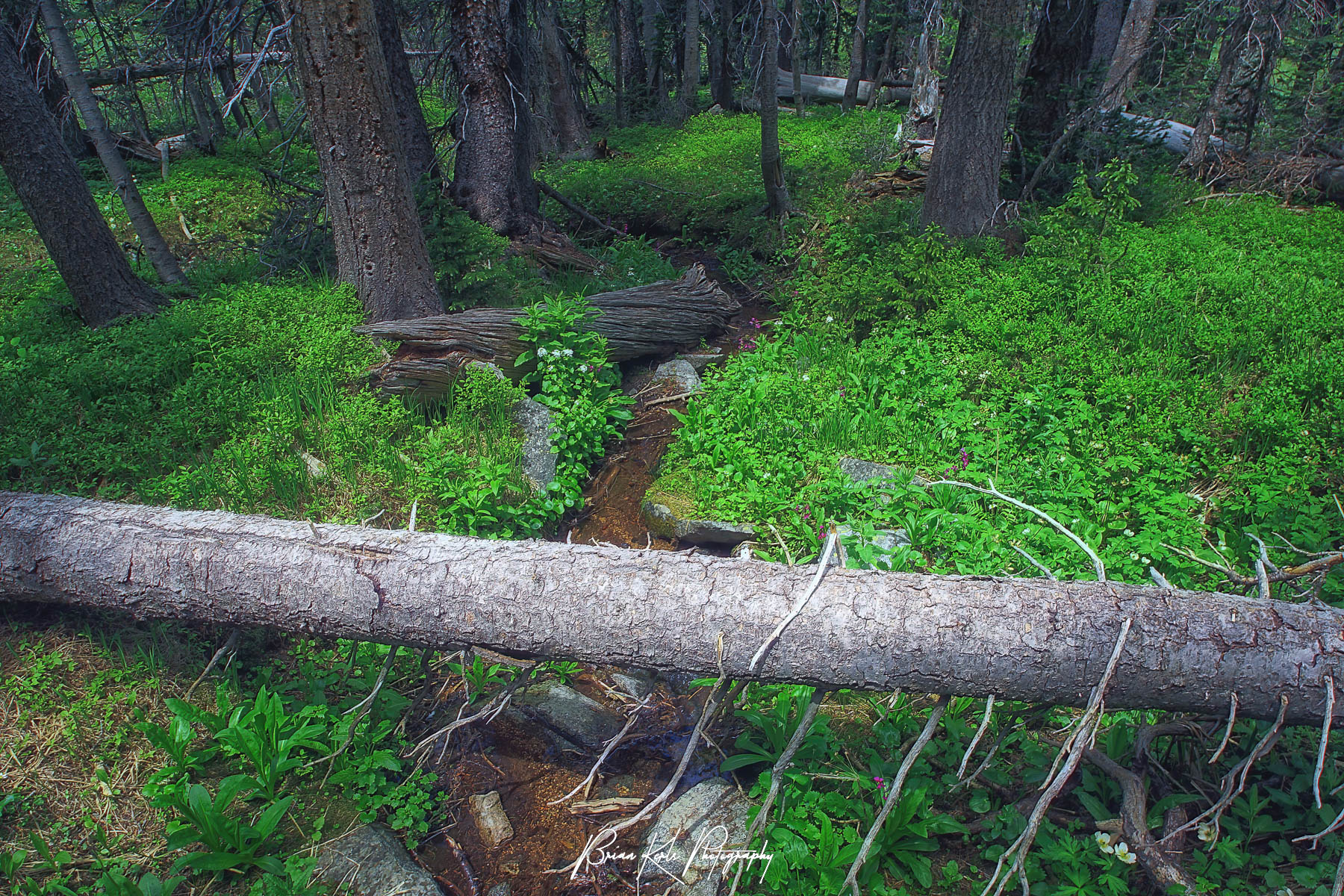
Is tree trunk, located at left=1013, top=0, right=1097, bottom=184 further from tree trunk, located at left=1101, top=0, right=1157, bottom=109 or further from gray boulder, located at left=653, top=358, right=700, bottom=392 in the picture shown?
gray boulder, located at left=653, top=358, right=700, bottom=392

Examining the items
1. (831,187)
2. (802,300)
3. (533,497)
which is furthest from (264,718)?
(831,187)

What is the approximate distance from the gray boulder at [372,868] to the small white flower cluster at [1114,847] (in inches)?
94.7

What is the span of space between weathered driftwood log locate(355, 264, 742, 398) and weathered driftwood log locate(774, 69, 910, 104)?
574 inches

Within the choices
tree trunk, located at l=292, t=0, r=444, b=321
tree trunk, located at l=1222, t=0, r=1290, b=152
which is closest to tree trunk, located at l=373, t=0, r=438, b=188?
tree trunk, located at l=292, t=0, r=444, b=321

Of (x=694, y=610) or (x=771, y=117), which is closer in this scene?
(x=694, y=610)

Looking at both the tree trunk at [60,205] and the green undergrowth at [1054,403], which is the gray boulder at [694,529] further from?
the tree trunk at [60,205]

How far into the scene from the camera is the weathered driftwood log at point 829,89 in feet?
61.4

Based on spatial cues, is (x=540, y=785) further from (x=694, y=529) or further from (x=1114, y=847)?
(x=1114, y=847)

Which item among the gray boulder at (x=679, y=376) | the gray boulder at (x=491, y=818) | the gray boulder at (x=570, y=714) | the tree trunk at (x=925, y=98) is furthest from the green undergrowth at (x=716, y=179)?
the gray boulder at (x=491, y=818)

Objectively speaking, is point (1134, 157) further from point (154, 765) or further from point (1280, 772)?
point (154, 765)

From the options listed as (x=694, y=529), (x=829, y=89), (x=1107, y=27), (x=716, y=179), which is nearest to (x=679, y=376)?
(x=694, y=529)

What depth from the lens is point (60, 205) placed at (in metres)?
5.42

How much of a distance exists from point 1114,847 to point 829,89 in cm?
2033

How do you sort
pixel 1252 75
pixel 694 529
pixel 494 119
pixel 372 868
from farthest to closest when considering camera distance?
pixel 1252 75
pixel 494 119
pixel 694 529
pixel 372 868
